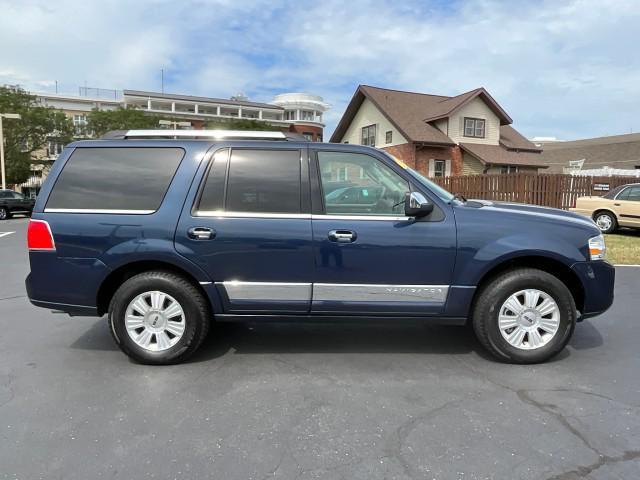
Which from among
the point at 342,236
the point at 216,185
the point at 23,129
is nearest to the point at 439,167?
the point at 342,236

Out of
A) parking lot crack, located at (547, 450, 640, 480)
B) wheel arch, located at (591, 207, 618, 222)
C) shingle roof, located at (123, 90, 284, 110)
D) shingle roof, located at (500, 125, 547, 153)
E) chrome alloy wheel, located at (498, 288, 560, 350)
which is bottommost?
parking lot crack, located at (547, 450, 640, 480)

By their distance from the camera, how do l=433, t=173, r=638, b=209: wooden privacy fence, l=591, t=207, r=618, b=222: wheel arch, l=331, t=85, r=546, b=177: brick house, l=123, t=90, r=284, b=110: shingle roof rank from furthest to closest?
l=123, t=90, r=284, b=110: shingle roof, l=331, t=85, r=546, b=177: brick house, l=433, t=173, r=638, b=209: wooden privacy fence, l=591, t=207, r=618, b=222: wheel arch

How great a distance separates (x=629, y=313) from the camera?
5109mm

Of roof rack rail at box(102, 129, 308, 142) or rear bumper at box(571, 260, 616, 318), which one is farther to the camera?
roof rack rail at box(102, 129, 308, 142)

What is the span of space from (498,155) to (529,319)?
984 inches

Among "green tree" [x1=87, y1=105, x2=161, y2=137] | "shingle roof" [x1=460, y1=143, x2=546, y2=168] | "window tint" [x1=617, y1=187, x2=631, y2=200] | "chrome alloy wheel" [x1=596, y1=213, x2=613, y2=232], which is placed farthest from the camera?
"green tree" [x1=87, y1=105, x2=161, y2=137]

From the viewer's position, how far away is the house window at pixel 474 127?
2680cm

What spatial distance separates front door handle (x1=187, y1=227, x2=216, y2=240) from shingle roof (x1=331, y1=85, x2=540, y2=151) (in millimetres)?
22948

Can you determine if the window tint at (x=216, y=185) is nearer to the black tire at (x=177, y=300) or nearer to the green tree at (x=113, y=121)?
the black tire at (x=177, y=300)

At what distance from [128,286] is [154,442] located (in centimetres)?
141

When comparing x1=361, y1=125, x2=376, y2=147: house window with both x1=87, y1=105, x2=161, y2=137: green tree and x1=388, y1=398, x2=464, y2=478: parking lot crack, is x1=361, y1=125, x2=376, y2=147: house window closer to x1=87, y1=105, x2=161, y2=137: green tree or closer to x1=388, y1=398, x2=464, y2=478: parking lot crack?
x1=87, y1=105, x2=161, y2=137: green tree

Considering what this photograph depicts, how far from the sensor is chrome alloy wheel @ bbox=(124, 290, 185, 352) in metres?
3.62

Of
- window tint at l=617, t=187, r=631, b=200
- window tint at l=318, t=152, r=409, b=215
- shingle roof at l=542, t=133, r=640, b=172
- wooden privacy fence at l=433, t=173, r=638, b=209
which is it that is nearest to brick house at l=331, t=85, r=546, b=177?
wooden privacy fence at l=433, t=173, r=638, b=209

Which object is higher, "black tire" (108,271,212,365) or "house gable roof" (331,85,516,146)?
"house gable roof" (331,85,516,146)
